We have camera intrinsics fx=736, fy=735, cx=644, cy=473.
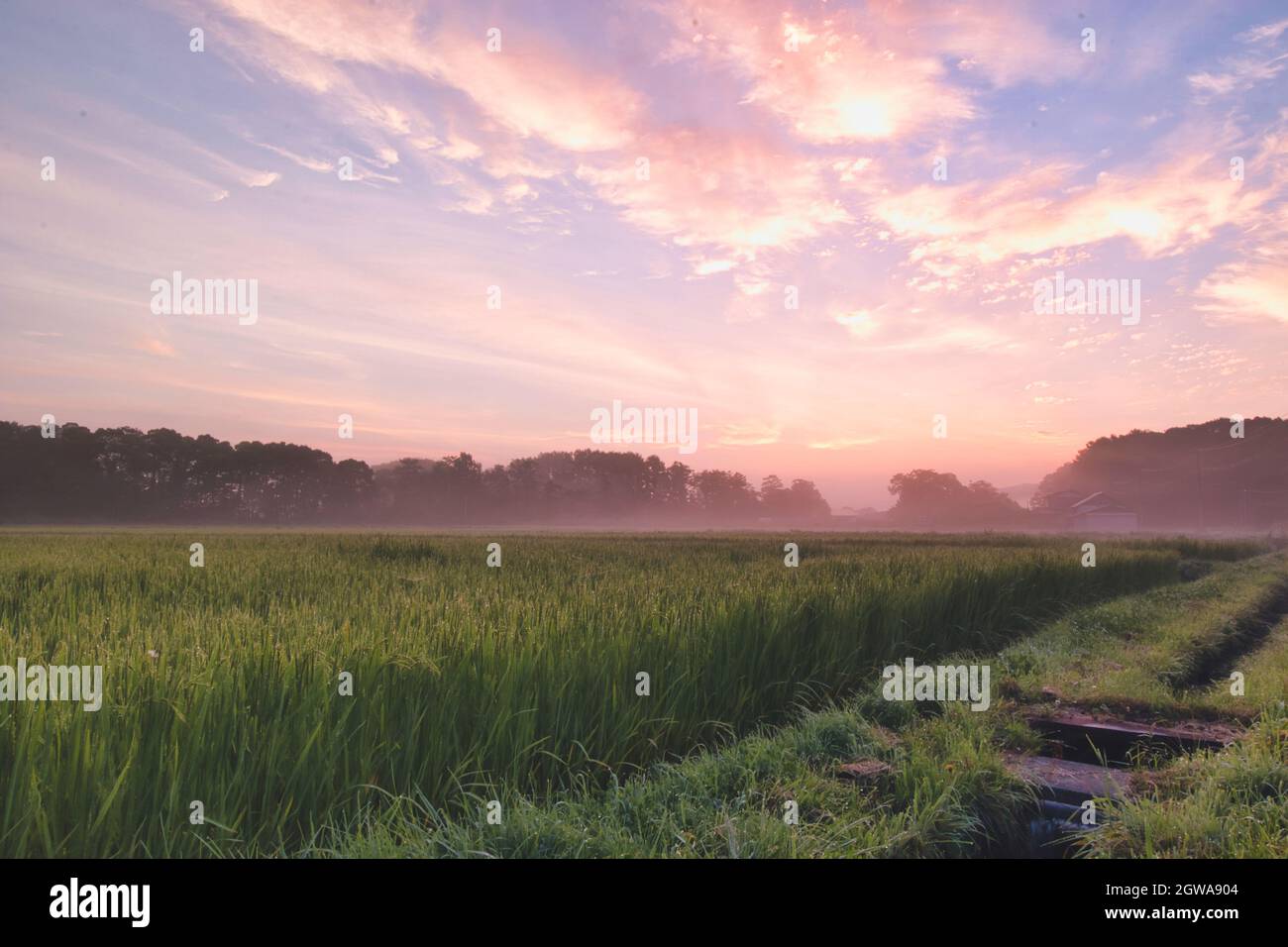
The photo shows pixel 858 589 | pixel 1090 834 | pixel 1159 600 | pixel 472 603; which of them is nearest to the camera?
pixel 1090 834

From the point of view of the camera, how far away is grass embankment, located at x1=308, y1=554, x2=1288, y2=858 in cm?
371

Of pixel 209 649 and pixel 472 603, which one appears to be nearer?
pixel 209 649

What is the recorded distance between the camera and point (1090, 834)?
4379 millimetres

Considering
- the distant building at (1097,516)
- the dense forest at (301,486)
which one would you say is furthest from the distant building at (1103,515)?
the dense forest at (301,486)

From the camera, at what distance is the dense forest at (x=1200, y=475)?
9619 cm

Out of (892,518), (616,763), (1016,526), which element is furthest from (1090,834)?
(892,518)

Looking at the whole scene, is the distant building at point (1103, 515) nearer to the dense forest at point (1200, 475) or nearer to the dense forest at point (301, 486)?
the dense forest at point (1200, 475)

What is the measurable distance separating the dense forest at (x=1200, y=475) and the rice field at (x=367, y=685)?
101495 millimetres

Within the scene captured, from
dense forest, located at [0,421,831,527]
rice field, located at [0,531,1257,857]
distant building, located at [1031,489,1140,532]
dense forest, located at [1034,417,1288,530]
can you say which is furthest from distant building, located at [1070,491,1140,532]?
rice field, located at [0,531,1257,857]
